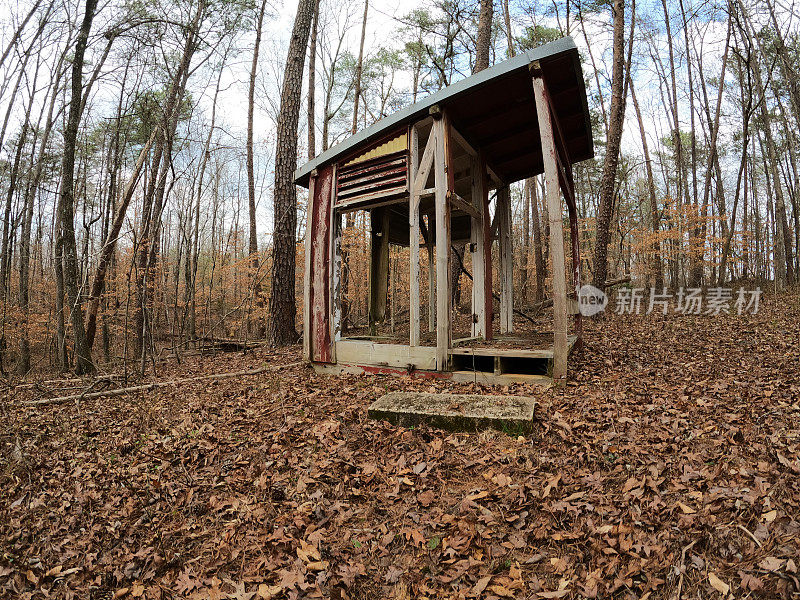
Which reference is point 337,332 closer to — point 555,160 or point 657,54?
point 555,160

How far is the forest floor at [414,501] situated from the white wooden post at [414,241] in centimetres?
112

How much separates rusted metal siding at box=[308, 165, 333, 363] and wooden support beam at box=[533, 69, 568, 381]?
11.3ft

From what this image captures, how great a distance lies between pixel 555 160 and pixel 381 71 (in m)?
15.1

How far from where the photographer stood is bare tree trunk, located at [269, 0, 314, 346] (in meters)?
8.63

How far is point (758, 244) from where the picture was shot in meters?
17.4

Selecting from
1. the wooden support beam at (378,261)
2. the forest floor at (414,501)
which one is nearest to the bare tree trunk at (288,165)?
the wooden support beam at (378,261)

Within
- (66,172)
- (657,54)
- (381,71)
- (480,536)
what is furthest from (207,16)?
(657,54)

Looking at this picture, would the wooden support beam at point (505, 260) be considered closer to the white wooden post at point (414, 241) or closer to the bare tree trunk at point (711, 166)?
the white wooden post at point (414, 241)

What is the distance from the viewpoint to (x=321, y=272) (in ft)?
21.9

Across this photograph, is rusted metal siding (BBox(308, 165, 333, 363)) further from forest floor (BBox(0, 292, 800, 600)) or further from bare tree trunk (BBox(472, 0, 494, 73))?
bare tree trunk (BBox(472, 0, 494, 73))

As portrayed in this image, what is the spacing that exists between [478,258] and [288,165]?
15.4 ft

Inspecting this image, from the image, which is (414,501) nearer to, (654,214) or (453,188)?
(453,188)

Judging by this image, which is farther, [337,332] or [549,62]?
[337,332]

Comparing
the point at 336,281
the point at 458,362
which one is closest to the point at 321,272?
the point at 336,281
